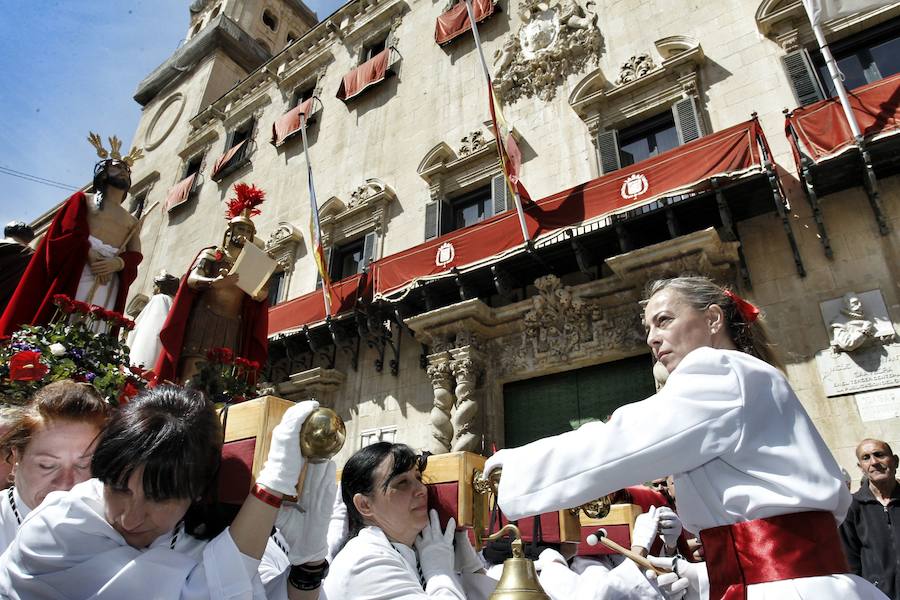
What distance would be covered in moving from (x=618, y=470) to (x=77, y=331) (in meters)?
3.62

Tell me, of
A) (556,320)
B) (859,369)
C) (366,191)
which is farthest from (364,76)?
(859,369)

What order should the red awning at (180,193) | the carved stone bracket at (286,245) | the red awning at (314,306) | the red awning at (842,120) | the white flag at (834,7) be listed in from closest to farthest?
1. the red awning at (842,120)
2. the white flag at (834,7)
3. the red awning at (314,306)
4. the carved stone bracket at (286,245)
5. the red awning at (180,193)

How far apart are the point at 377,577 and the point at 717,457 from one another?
147 cm

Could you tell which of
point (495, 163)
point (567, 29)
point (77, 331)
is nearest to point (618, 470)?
point (77, 331)

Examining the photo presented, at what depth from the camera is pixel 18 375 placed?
2.90m

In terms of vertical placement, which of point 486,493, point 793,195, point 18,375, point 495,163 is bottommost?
point 486,493

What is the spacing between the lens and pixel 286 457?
5.58ft

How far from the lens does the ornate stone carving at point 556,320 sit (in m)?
8.27

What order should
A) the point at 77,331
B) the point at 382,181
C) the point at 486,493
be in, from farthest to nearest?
1. the point at 382,181
2. the point at 77,331
3. the point at 486,493

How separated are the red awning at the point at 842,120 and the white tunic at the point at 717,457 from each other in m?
6.29

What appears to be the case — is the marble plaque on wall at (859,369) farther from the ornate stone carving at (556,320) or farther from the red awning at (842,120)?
the ornate stone carving at (556,320)

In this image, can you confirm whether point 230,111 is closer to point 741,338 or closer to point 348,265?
point 348,265

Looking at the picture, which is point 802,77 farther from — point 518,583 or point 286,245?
point 286,245

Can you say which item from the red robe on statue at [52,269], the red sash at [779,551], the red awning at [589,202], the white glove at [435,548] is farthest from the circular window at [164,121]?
the red sash at [779,551]
